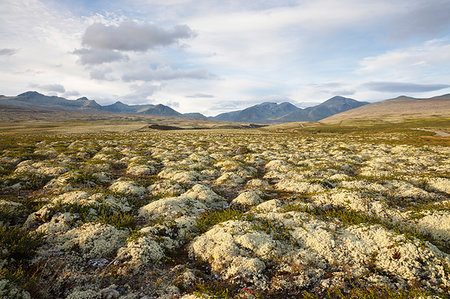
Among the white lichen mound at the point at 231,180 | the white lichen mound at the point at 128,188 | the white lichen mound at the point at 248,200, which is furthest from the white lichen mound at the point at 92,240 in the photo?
the white lichen mound at the point at 231,180

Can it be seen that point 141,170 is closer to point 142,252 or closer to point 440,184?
point 142,252

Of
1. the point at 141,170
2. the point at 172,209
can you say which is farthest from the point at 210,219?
the point at 141,170

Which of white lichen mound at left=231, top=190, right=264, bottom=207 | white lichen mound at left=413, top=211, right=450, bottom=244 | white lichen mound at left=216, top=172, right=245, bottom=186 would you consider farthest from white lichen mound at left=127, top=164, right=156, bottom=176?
white lichen mound at left=413, top=211, right=450, bottom=244

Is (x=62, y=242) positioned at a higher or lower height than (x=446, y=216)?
lower

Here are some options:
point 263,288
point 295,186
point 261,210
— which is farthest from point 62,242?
point 295,186

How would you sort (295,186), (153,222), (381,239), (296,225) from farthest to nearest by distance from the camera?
(295,186), (153,222), (296,225), (381,239)

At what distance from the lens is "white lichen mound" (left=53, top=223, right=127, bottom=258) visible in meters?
8.13

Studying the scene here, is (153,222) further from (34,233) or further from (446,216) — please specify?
(446,216)

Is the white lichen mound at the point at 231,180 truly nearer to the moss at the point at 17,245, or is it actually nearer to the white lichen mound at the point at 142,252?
the white lichen mound at the point at 142,252

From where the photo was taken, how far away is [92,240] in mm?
8547

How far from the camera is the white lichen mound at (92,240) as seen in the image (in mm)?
8133

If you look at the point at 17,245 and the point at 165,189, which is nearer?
the point at 17,245

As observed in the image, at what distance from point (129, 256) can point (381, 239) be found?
9257 millimetres

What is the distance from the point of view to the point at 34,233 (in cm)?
873
